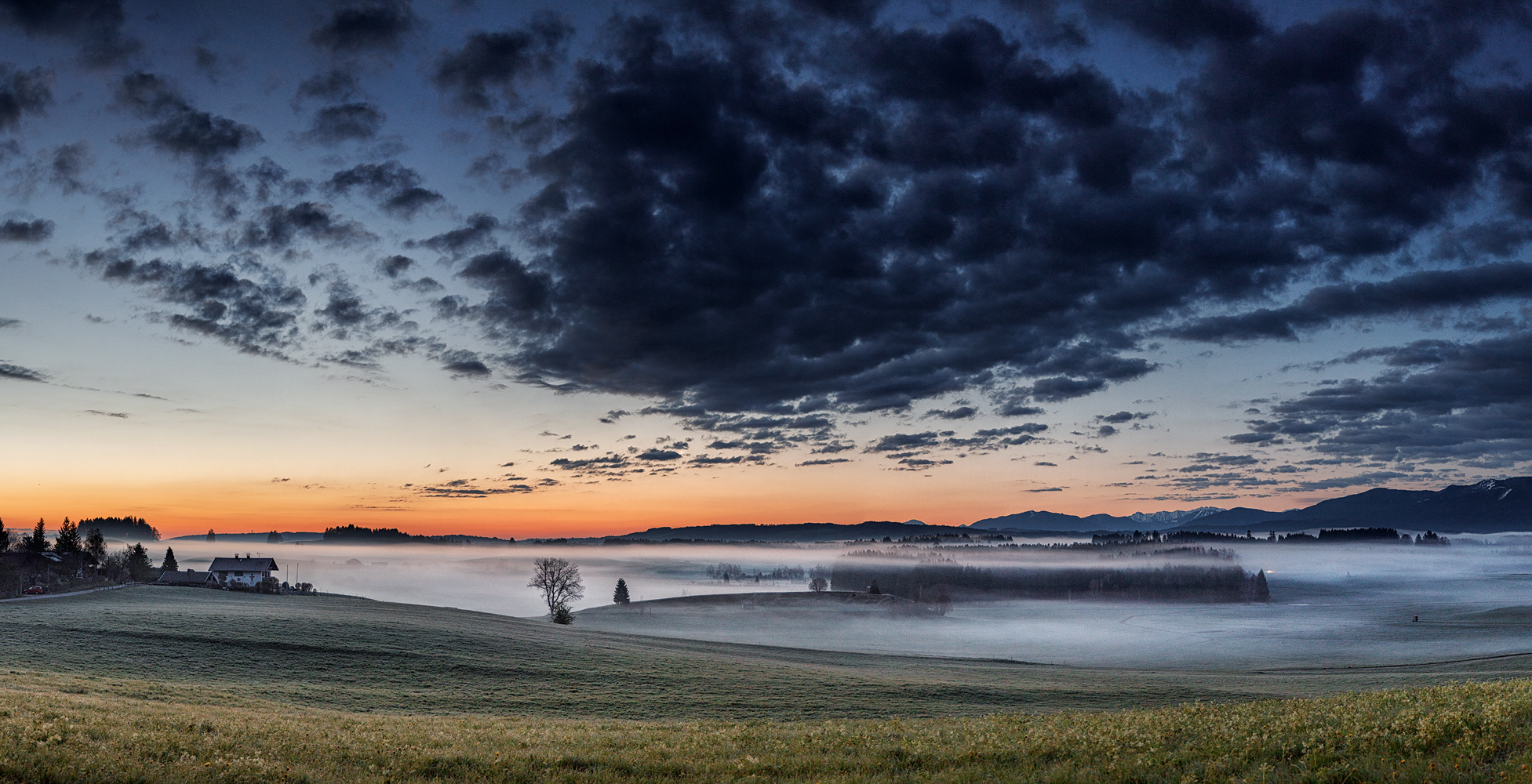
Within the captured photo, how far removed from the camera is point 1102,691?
4447 centimetres

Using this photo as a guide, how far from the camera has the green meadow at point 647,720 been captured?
12570mm

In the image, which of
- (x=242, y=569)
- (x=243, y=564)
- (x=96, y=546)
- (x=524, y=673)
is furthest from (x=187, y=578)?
(x=524, y=673)

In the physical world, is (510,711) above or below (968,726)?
below

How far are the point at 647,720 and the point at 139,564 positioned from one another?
615 ft

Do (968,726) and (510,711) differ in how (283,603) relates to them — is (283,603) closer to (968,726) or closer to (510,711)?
(510,711)

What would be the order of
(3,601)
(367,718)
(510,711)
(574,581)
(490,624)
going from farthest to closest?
(574,581)
(3,601)
(490,624)
(510,711)
(367,718)

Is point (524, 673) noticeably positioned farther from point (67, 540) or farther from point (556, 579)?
point (67, 540)

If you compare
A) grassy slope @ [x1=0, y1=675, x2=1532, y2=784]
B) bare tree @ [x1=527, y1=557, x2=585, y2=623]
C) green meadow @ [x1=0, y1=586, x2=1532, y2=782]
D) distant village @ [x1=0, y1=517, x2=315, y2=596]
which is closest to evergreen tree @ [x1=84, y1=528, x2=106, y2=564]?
distant village @ [x1=0, y1=517, x2=315, y2=596]

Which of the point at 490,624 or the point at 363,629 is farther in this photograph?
the point at 490,624

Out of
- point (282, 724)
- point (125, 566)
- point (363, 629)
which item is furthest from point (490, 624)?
point (125, 566)

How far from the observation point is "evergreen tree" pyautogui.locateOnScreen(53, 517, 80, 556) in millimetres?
176625

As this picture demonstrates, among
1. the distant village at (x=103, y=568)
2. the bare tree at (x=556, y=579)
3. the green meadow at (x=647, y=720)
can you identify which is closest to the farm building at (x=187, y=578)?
the distant village at (x=103, y=568)

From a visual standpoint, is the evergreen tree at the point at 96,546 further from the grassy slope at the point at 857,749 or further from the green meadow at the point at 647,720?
the grassy slope at the point at 857,749

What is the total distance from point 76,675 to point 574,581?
329 ft
